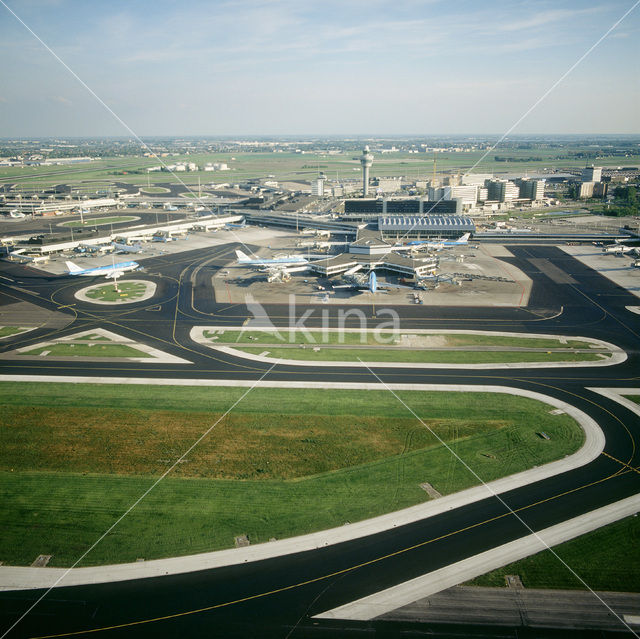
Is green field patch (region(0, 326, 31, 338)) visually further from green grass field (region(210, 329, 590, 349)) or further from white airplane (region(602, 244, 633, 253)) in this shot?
white airplane (region(602, 244, 633, 253))

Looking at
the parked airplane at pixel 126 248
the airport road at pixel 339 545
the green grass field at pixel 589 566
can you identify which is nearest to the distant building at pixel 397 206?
the parked airplane at pixel 126 248

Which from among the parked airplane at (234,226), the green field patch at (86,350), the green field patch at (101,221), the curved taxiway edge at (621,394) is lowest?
the green field patch at (86,350)

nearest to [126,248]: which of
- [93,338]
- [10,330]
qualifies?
[10,330]

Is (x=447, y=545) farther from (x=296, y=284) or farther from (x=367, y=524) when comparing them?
(x=296, y=284)

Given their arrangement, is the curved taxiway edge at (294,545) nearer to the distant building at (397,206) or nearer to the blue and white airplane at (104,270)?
the blue and white airplane at (104,270)

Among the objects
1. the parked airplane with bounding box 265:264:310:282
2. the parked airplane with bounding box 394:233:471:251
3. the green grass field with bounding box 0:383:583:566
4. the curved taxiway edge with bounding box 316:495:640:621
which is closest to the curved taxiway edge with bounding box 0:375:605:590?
the green grass field with bounding box 0:383:583:566

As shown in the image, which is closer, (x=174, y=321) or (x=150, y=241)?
(x=174, y=321)

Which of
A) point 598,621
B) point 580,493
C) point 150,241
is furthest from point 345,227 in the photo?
point 598,621
